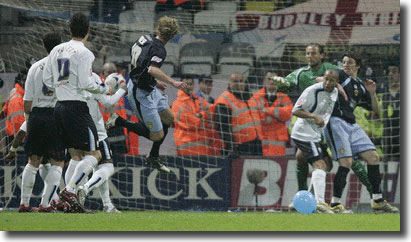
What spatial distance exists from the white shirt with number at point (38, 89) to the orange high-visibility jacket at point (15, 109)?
4.73ft

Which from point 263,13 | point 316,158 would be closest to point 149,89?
point 316,158

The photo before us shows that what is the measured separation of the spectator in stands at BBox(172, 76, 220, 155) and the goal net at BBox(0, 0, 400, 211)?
0.07 feet

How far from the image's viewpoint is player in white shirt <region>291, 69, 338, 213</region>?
8852 millimetres

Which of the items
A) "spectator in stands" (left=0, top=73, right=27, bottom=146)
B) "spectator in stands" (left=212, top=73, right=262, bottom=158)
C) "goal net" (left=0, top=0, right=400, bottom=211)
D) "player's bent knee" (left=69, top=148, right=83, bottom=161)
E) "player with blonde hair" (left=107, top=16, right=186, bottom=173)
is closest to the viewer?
"player's bent knee" (left=69, top=148, right=83, bottom=161)

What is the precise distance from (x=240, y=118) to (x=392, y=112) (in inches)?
82.2

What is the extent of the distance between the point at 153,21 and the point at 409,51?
4404 millimetres

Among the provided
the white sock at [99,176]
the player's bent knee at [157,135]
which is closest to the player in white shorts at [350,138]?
the player's bent knee at [157,135]

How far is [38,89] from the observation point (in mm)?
8352

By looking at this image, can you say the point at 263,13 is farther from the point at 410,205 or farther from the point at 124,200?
the point at 410,205

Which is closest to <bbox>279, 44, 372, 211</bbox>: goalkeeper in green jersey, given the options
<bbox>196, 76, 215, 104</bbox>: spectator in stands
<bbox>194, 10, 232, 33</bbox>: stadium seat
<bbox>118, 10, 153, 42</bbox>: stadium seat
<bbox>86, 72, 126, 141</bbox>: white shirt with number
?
<bbox>196, 76, 215, 104</bbox>: spectator in stands

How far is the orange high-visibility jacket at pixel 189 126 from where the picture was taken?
34.5 ft

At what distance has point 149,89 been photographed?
815cm

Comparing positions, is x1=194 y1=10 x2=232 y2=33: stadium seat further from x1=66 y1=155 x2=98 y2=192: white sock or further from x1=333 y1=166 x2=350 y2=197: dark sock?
x1=66 y1=155 x2=98 y2=192: white sock

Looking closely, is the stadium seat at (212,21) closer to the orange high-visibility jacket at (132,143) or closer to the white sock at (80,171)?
the orange high-visibility jacket at (132,143)
